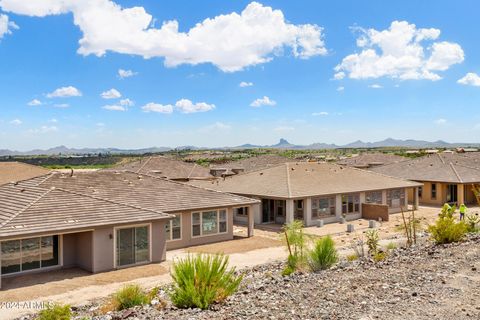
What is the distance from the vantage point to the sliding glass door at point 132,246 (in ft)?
66.9

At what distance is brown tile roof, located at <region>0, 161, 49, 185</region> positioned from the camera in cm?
3525

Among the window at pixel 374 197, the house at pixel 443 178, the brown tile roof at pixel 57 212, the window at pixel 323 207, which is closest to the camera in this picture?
the brown tile roof at pixel 57 212

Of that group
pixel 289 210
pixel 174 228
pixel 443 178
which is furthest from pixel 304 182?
pixel 443 178

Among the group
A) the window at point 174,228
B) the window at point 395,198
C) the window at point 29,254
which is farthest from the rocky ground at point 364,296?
the window at point 395,198

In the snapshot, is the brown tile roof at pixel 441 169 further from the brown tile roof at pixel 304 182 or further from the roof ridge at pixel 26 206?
the roof ridge at pixel 26 206

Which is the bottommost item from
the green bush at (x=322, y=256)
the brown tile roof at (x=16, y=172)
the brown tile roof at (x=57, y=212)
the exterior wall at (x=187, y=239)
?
the exterior wall at (x=187, y=239)

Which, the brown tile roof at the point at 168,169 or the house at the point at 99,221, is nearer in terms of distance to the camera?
the house at the point at 99,221

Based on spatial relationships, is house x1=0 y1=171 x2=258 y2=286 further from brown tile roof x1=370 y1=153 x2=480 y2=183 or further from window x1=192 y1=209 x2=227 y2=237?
brown tile roof x1=370 y1=153 x2=480 y2=183

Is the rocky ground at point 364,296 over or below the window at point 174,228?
over

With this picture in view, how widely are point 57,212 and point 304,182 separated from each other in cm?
1961

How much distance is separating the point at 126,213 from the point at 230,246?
6551mm

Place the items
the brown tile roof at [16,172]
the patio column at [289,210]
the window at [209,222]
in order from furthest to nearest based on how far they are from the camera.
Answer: the brown tile roof at [16,172] < the patio column at [289,210] < the window at [209,222]

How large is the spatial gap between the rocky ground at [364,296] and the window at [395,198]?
80.1ft

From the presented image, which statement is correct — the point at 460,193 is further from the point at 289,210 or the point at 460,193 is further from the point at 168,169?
the point at 168,169
